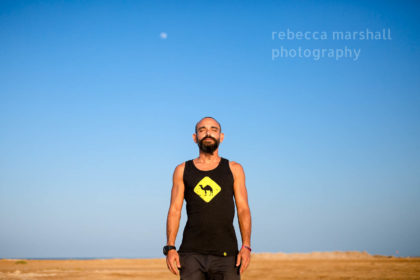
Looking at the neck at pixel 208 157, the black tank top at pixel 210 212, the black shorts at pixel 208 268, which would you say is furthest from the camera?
the neck at pixel 208 157

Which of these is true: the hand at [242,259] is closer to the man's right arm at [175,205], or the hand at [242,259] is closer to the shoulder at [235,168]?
the man's right arm at [175,205]

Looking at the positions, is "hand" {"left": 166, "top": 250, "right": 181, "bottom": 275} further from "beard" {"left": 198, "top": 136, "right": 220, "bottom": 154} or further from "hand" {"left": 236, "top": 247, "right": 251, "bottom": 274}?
"beard" {"left": 198, "top": 136, "right": 220, "bottom": 154}

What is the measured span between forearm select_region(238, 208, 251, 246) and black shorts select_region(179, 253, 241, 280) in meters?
0.31

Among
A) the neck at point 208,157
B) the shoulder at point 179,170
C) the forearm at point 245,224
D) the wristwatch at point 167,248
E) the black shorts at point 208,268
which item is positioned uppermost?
the neck at point 208,157

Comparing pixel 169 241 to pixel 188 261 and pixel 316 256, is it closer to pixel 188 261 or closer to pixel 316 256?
pixel 188 261

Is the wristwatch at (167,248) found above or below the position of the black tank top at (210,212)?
below

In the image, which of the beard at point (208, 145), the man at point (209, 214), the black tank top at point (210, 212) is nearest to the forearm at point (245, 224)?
the man at point (209, 214)

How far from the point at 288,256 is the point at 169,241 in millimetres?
38128

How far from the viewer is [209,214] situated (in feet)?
15.7

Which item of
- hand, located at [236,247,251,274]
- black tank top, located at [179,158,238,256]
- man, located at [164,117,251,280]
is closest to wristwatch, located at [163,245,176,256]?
man, located at [164,117,251,280]

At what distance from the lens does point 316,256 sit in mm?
40500

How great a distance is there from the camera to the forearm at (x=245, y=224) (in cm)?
484

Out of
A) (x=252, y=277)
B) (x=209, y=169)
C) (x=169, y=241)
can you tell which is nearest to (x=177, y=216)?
(x=169, y=241)

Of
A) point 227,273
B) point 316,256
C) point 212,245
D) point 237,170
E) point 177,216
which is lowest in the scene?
point 316,256
